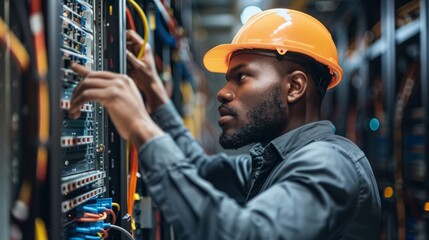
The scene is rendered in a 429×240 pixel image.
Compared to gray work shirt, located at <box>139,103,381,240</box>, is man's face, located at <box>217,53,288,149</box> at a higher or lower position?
higher

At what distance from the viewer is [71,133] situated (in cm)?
132

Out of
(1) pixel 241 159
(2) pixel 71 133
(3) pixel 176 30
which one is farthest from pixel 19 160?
(3) pixel 176 30

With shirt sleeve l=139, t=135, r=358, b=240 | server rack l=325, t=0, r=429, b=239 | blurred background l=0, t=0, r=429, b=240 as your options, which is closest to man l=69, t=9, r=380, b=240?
shirt sleeve l=139, t=135, r=358, b=240

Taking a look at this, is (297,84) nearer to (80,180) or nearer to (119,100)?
(119,100)

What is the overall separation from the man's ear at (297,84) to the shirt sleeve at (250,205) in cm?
42

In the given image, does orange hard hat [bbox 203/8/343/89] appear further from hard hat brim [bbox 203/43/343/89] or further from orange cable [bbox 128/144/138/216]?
orange cable [bbox 128/144/138/216]

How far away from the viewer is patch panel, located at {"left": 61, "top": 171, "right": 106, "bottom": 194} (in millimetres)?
1220

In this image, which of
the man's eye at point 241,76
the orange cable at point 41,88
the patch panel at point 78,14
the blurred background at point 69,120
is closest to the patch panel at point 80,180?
the blurred background at point 69,120

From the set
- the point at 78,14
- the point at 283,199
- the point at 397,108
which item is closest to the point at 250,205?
the point at 283,199

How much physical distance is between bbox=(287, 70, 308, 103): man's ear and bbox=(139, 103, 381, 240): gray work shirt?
25 centimetres

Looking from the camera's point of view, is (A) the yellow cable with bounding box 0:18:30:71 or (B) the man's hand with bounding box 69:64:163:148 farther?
(B) the man's hand with bounding box 69:64:163:148

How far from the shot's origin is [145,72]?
1940mm

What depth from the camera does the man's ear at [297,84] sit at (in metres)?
1.71

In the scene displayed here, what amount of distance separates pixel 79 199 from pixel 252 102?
28.5 inches
